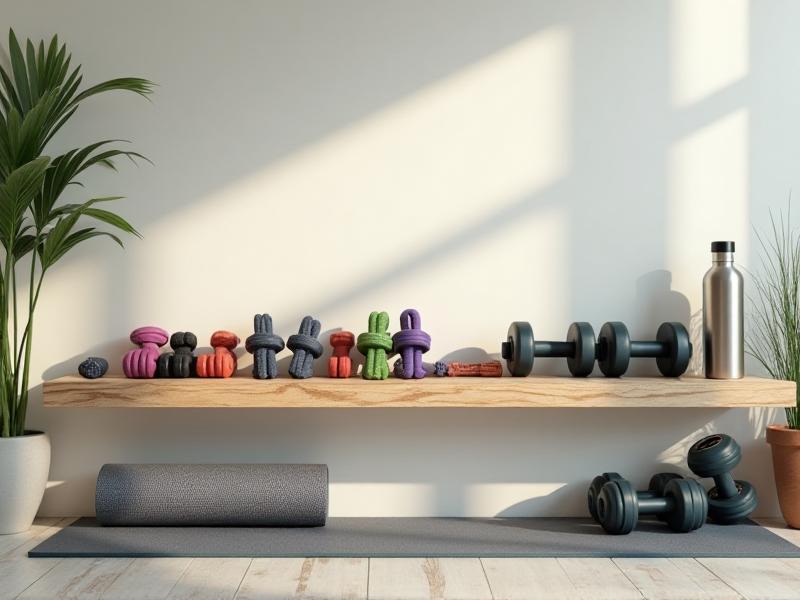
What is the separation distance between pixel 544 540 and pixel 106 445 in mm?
1455

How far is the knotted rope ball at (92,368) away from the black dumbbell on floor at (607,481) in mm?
1592

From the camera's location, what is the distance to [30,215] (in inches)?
117

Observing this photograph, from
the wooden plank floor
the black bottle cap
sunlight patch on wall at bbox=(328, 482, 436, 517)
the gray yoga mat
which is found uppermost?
the black bottle cap

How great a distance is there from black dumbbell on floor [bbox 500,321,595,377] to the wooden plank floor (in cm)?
60

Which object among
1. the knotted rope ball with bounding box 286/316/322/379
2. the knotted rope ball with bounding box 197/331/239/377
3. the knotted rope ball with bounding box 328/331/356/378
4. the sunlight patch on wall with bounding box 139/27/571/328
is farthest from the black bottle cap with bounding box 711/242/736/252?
the knotted rope ball with bounding box 197/331/239/377

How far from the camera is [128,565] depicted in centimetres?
241

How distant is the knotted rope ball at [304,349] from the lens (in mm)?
2791

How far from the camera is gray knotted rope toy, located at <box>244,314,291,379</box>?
2787 millimetres

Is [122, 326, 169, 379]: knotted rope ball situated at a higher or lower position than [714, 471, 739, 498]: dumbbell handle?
higher

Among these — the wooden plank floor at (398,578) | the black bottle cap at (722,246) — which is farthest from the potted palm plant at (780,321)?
the wooden plank floor at (398,578)

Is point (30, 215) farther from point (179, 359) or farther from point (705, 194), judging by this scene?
point (705, 194)

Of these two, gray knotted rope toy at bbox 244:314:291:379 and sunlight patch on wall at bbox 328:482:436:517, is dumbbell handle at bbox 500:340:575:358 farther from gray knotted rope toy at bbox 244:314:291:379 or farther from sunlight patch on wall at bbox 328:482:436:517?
gray knotted rope toy at bbox 244:314:291:379

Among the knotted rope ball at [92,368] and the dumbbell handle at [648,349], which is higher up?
the dumbbell handle at [648,349]

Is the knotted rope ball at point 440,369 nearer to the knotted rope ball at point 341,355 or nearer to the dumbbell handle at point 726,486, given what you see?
the knotted rope ball at point 341,355
